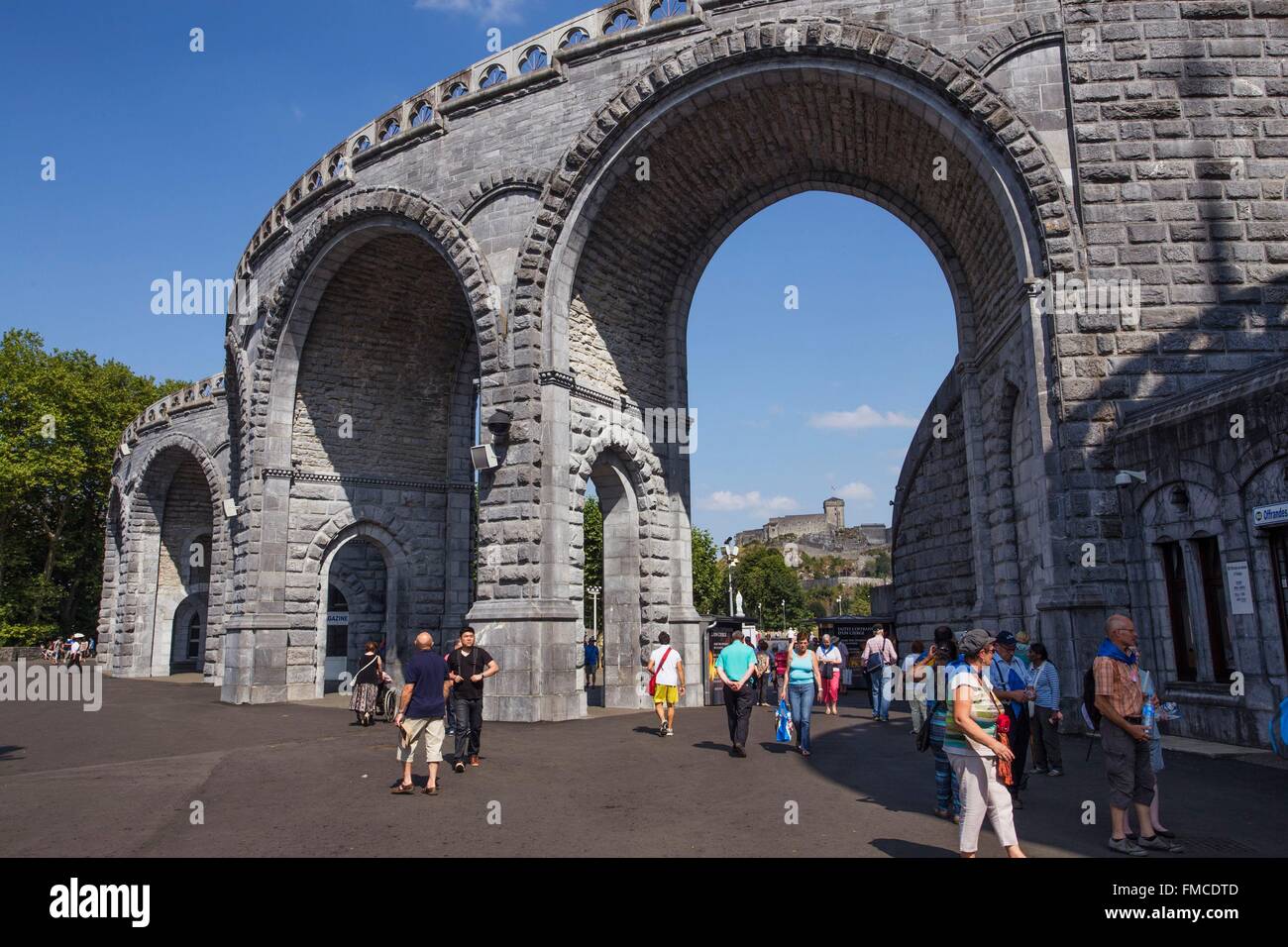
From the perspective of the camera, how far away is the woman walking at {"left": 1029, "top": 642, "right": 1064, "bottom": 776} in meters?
8.04

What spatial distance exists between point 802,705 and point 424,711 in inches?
169

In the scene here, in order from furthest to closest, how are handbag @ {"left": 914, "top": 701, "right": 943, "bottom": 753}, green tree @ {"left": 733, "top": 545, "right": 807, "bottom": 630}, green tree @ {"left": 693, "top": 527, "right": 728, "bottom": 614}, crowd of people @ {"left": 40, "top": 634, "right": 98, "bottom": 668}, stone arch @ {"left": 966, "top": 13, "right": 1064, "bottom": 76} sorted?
green tree @ {"left": 733, "top": 545, "right": 807, "bottom": 630} < green tree @ {"left": 693, "top": 527, "right": 728, "bottom": 614} < crowd of people @ {"left": 40, "top": 634, "right": 98, "bottom": 668} < stone arch @ {"left": 966, "top": 13, "right": 1064, "bottom": 76} < handbag @ {"left": 914, "top": 701, "right": 943, "bottom": 753}

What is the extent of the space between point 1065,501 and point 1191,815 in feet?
17.0

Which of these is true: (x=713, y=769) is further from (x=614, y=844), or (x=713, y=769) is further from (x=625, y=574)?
(x=625, y=574)

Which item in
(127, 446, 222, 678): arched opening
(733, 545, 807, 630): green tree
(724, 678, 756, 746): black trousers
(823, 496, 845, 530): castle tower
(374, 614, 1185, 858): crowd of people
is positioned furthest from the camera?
(823, 496, 845, 530): castle tower

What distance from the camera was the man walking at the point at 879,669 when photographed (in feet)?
44.6

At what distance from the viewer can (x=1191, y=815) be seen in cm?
638

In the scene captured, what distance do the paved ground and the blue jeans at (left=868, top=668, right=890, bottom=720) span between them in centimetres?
155

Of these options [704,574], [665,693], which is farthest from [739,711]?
[704,574]

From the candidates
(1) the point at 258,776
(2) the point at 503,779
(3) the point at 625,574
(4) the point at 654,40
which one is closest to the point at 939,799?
(2) the point at 503,779

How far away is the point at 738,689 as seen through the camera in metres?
9.88

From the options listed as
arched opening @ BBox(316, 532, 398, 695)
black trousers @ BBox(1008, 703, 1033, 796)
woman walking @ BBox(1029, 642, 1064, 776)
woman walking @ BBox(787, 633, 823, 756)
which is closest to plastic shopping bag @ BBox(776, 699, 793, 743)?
woman walking @ BBox(787, 633, 823, 756)

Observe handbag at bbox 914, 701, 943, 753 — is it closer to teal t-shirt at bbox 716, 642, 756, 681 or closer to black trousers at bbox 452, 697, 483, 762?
teal t-shirt at bbox 716, 642, 756, 681

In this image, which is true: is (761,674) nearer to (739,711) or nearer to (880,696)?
(880,696)
